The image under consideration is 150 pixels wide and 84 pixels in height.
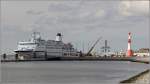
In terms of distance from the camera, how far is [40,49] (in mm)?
140375

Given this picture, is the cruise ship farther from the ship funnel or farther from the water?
the water

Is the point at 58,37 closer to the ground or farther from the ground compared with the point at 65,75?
farther from the ground

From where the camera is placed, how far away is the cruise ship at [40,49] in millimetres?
136875

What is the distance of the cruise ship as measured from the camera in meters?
137

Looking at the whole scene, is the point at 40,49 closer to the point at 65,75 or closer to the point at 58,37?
the point at 58,37

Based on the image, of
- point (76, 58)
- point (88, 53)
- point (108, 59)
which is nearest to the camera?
point (76, 58)

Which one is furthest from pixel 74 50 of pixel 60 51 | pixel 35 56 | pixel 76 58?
pixel 35 56

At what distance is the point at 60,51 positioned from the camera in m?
146

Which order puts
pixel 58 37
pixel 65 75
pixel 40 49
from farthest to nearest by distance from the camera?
pixel 58 37, pixel 40 49, pixel 65 75

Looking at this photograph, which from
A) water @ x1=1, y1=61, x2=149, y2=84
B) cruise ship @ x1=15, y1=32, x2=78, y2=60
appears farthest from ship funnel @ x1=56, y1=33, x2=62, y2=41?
water @ x1=1, y1=61, x2=149, y2=84

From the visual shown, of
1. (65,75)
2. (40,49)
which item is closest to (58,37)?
(40,49)

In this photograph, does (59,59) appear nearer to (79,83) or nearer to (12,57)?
(12,57)

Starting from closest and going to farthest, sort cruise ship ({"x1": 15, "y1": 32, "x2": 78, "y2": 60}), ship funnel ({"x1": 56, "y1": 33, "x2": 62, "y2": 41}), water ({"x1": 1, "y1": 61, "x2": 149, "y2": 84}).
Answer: water ({"x1": 1, "y1": 61, "x2": 149, "y2": 84}) < cruise ship ({"x1": 15, "y1": 32, "x2": 78, "y2": 60}) < ship funnel ({"x1": 56, "y1": 33, "x2": 62, "y2": 41})

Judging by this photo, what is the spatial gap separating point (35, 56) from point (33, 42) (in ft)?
15.6
